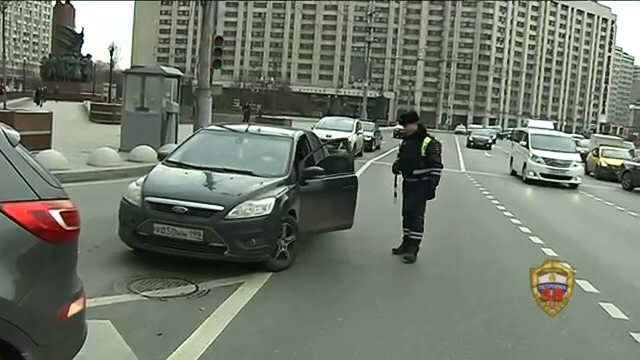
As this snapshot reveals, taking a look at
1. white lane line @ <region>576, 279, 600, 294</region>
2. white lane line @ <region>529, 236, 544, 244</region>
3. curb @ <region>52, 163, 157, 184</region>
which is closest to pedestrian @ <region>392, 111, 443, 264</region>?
white lane line @ <region>576, 279, 600, 294</region>

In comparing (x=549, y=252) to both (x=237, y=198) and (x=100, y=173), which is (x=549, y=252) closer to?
(x=237, y=198)

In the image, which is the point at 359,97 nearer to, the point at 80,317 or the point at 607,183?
the point at 607,183

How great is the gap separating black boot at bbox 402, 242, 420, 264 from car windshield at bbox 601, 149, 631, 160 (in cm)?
2508

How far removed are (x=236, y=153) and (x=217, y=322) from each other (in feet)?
10.8

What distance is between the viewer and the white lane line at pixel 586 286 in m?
7.87

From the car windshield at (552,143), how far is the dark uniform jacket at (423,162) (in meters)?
16.2

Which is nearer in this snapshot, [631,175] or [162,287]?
[162,287]

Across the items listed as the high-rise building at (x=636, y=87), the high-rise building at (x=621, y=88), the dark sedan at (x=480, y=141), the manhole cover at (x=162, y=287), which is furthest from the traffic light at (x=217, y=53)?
the dark sedan at (x=480, y=141)

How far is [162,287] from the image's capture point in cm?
679

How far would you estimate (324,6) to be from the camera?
417 ft

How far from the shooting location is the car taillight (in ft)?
10.7

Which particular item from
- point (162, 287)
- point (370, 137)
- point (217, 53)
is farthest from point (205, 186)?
point (370, 137)

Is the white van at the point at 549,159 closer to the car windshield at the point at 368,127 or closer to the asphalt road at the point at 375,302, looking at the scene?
the asphalt road at the point at 375,302

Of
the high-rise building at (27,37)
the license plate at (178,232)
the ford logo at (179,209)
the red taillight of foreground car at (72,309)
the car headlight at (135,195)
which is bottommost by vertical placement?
the license plate at (178,232)
